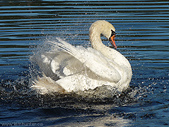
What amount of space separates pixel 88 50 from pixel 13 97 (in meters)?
1.78

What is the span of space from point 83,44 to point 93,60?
152 inches

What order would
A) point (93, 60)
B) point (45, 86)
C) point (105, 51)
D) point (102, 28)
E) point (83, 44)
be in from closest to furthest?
point (93, 60) → point (45, 86) → point (105, 51) → point (102, 28) → point (83, 44)

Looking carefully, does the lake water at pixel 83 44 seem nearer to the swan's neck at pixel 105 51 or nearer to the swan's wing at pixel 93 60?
the swan's wing at pixel 93 60

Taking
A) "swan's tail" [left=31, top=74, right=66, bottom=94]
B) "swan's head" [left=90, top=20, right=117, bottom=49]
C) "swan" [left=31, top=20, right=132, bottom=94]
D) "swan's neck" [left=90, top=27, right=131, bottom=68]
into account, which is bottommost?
"swan's tail" [left=31, top=74, right=66, bottom=94]

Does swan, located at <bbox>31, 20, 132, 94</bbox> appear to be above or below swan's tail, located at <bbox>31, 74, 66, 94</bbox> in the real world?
above

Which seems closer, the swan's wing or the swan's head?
the swan's wing

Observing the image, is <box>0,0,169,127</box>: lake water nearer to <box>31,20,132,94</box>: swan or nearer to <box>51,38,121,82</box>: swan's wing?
<box>31,20,132,94</box>: swan

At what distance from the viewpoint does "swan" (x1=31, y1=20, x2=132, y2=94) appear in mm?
6914

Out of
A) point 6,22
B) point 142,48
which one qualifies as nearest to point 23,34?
point 6,22

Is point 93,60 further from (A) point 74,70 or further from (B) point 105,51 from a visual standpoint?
(B) point 105,51

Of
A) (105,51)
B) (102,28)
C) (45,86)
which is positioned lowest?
(45,86)

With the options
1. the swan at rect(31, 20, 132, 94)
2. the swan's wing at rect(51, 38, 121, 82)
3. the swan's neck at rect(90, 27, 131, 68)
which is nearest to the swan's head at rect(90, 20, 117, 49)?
the swan's neck at rect(90, 27, 131, 68)

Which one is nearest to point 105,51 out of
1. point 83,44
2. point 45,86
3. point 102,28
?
point 102,28

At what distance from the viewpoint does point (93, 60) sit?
22.9 ft
